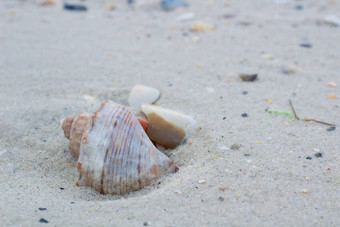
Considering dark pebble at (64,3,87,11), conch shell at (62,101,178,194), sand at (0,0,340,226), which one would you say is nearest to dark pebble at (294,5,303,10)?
sand at (0,0,340,226)

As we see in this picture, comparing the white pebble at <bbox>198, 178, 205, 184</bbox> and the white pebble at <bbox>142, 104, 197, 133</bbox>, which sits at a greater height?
the white pebble at <bbox>142, 104, 197, 133</bbox>

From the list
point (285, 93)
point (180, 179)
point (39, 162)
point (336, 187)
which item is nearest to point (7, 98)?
point (39, 162)

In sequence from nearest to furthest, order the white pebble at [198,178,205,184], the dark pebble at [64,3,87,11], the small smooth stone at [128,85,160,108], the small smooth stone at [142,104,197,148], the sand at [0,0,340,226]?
1. the sand at [0,0,340,226]
2. the white pebble at [198,178,205,184]
3. the small smooth stone at [142,104,197,148]
4. the small smooth stone at [128,85,160,108]
5. the dark pebble at [64,3,87,11]

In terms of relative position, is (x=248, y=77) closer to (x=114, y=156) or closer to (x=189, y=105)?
(x=189, y=105)

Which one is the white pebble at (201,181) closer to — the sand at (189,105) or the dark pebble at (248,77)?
the sand at (189,105)

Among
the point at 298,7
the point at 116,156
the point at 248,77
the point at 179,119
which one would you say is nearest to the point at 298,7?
the point at 298,7

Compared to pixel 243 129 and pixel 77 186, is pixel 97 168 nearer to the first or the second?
pixel 77 186

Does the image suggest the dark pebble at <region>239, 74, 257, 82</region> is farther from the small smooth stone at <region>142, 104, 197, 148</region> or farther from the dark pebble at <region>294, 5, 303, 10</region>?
the dark pebble at <region>294, 5, 303, 10</region>
